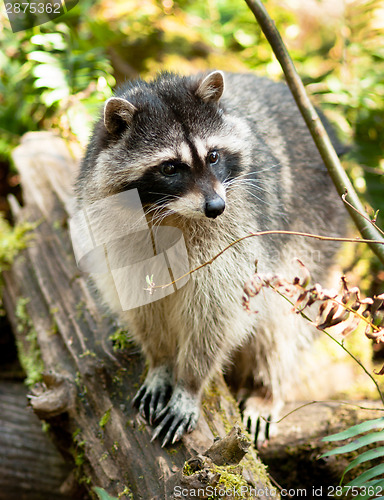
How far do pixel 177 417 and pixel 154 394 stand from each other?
0.22 m

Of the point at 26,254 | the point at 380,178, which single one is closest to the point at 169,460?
the point at 26,254

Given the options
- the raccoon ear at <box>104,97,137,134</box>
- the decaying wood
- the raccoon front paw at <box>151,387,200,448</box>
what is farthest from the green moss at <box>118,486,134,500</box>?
the raccoon ear at <box>104,97,137,134</box>

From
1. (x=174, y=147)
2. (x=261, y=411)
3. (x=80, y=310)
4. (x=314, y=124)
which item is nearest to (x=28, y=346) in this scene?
(x=80, y=310)

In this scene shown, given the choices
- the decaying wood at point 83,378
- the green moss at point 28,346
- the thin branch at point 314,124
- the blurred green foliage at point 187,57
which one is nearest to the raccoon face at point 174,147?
the thin branch at point 314,124

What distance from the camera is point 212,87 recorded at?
235 cm

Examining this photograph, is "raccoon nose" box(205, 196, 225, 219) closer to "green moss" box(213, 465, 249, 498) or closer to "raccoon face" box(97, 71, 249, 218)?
"raccoon face" box(97, 71, 249, 218)

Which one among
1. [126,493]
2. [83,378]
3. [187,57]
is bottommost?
[126,493]

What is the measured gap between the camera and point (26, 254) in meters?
3.71

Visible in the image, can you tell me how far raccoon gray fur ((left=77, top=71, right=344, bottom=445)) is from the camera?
217 cm

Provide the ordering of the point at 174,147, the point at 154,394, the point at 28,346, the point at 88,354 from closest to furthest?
the point at 174,147, the point at 154,394, the point at 88,354, the point at 28,346

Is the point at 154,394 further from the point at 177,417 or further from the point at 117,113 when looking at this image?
the point at 117,113

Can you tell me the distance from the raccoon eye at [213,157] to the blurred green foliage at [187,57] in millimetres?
1772

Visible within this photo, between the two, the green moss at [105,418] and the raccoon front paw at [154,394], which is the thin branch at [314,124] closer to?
the raccoon front paw at [154,394]

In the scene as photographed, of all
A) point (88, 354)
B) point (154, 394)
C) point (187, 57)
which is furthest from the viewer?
point (187, 57)
